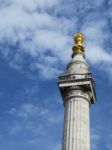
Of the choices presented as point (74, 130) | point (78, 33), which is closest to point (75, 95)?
point (74, 130)

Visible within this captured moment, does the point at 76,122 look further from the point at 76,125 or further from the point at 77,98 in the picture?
the point at 77,98

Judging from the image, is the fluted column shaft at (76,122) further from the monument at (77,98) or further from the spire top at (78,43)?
the spire top at (78,43)

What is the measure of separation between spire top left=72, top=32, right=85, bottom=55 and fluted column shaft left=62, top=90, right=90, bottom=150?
450 centimetres

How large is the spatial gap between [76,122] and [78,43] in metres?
7.99

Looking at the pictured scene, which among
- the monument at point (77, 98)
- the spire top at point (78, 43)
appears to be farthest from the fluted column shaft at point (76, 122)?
the spire top at point (78, 43)

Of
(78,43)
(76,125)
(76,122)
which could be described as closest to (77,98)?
(76,122)

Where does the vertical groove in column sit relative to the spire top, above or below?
below

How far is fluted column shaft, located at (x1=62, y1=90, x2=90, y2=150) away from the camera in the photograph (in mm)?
28781

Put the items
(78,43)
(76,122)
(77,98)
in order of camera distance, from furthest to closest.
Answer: (78,43) → (77,98) → (76,122)

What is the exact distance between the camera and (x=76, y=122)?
29.6 meters

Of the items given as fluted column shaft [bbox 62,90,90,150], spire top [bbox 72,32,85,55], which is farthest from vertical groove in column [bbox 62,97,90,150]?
spire top [bbox 72,32,85,55]

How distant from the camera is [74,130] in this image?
96.1 ft

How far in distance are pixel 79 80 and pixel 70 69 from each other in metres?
1.88

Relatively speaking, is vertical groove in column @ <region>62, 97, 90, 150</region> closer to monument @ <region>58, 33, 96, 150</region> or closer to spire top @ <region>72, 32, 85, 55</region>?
monument @ <region>58, 33, 96, 150</region>
